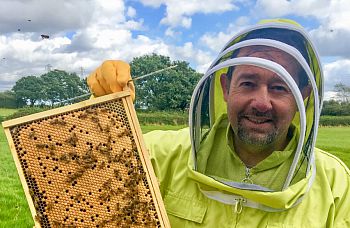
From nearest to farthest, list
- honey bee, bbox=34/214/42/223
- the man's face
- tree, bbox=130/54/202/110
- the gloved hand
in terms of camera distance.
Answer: honey bee, bbox=34/214/42/223
the gloved hand
the man's face
tree, bbox=130/54/202/110

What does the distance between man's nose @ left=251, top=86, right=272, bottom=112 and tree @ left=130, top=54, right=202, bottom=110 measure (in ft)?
150

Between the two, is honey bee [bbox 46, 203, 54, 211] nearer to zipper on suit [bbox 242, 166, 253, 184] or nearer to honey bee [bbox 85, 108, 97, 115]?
honey bee [bbox 85, 108, 97, 115]

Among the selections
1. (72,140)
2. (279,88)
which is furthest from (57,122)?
(279,88)

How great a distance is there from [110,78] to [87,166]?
18.2 inches

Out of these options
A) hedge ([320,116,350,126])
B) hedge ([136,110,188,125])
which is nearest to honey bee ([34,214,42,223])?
hedge ([136,110,188,125])

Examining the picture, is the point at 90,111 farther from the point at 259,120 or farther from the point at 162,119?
the point at 162,119

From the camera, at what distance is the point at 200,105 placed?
9.24 ft

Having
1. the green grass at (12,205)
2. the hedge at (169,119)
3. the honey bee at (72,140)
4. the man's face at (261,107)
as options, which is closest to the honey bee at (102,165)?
the honey bee at (72,140)

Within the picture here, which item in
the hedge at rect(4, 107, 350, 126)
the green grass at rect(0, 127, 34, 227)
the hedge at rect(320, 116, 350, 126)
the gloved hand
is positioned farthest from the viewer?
the hedge at rect(320, 116, 350, 126)

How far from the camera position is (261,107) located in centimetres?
246

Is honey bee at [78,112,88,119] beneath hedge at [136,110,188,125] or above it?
above

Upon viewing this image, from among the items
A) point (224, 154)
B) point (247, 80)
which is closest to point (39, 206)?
point (224, 154)

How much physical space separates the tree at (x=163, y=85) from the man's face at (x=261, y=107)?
4561 centimetres

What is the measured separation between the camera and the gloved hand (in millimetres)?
2369
